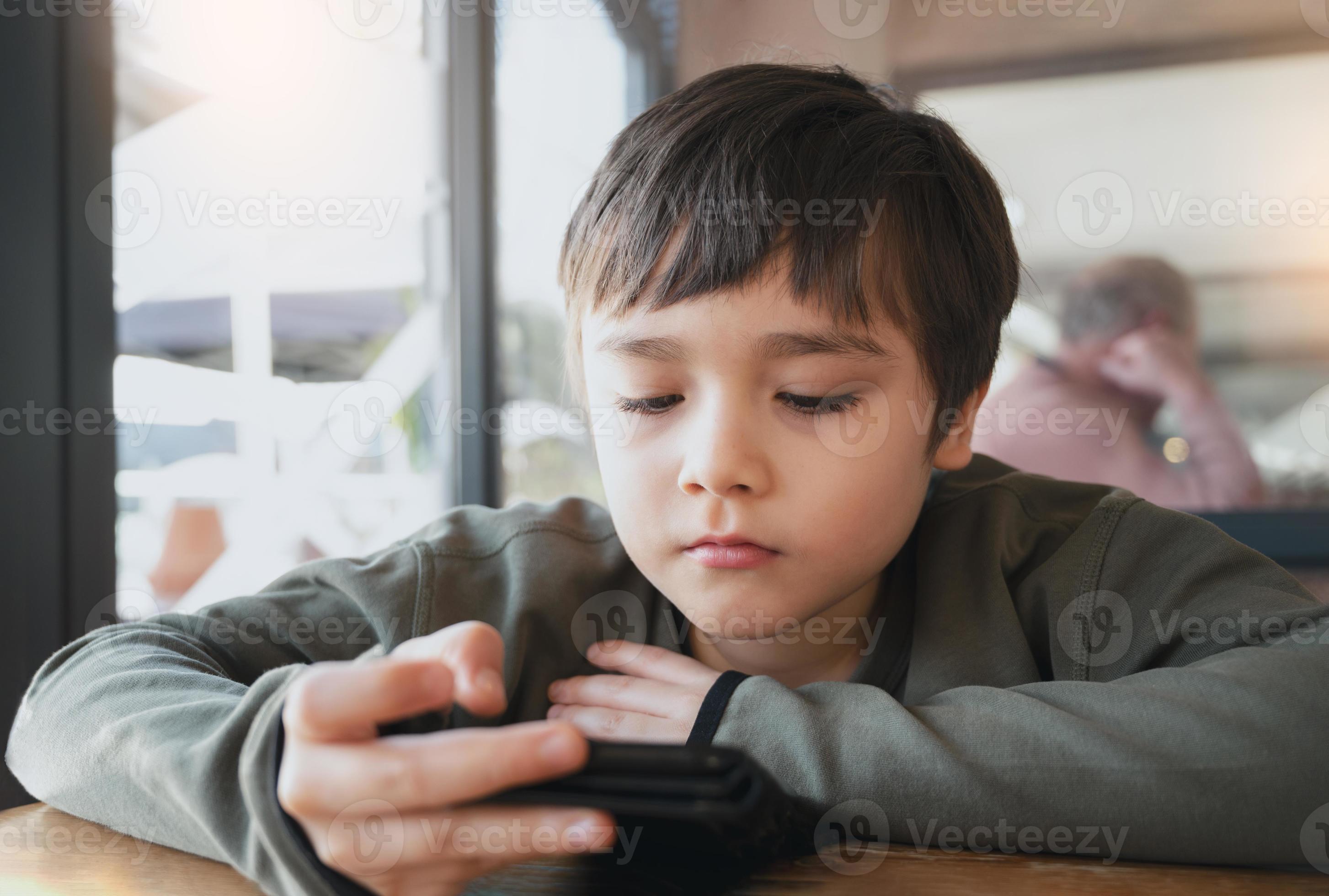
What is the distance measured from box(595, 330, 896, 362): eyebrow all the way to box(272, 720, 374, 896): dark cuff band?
42 cm

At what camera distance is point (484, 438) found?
8.00ft

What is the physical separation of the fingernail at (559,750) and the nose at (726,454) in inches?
12.4

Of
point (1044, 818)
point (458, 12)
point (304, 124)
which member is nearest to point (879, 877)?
point (1044, 818)

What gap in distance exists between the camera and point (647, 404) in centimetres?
78

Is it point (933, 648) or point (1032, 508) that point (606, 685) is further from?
point (1032, 508)

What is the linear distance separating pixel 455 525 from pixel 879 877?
0.57m

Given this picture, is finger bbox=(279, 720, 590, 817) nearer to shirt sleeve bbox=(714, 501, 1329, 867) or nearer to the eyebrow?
shirt sleeve bbox=(714, 501, 1329, 867)

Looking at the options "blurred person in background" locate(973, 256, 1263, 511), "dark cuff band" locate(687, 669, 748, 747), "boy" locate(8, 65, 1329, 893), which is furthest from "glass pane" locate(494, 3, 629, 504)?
"dark cuff band" locate(687, 669, 748, 747)

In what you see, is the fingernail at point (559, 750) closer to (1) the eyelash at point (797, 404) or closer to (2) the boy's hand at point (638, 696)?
(2) the boy's hand at point (638, 696)

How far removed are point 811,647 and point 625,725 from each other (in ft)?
0.99

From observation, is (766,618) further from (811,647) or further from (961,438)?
(961,438)

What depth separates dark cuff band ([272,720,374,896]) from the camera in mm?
450

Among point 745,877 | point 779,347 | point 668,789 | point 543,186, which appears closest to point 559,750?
point 668,789

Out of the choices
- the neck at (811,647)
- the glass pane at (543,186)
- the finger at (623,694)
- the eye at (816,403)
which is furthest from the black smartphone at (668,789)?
the glass pane at (543,186)
